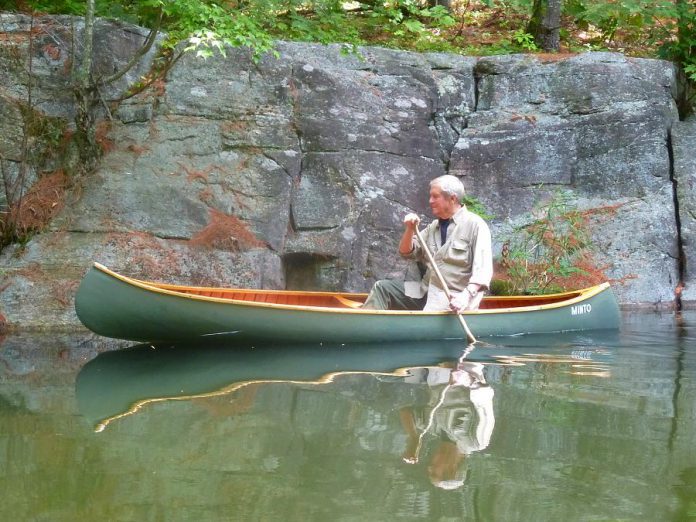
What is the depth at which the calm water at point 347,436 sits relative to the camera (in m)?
2.95

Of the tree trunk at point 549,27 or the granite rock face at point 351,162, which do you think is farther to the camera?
the tree trunk at point 549,27

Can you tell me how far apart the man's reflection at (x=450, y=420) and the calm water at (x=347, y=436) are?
13mm

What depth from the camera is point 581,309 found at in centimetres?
798

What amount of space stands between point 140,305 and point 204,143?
372cm

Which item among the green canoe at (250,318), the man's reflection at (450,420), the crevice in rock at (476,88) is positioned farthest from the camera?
the crevice in rock at (476,88)

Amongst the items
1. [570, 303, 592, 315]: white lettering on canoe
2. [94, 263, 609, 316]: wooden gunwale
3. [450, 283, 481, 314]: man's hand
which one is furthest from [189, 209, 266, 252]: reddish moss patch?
[570, 303, 592, 315]: white lettering on canoe

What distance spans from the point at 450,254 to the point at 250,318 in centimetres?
182

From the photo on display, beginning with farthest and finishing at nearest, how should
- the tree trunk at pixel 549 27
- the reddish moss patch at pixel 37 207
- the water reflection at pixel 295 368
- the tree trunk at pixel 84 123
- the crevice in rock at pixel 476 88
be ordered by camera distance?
the tree trunk at pixel 549 27 < the crevice in rock at pixel 476 88 < the tree trunk at pixel 84 123 < the reddish moss patch at pixel 37 207 < the water reflection at pixel 295 368

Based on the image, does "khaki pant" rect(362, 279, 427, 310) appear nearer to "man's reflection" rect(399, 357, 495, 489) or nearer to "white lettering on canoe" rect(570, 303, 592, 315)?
"white lettering on canoe" rect(570, 303, 592, 315)

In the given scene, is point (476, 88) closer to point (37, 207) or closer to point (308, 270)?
point (308, 270)

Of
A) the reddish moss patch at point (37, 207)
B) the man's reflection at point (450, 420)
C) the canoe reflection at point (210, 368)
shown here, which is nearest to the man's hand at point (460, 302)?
the canoe reflection at point (210, 368)

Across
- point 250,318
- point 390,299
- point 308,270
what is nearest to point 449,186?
point 390,299

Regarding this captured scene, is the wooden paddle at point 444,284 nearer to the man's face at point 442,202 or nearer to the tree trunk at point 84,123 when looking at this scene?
the man's face at point 442,202

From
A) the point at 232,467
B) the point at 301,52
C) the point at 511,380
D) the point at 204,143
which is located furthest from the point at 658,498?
the point at 301,52
